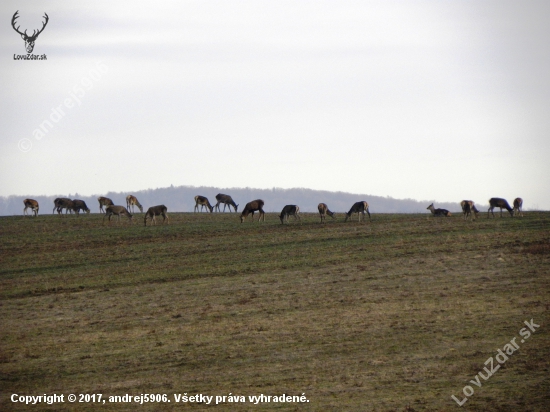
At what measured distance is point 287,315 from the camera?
82.6 feet

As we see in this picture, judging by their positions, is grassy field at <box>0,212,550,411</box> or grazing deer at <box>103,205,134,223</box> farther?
grazing deer at <box>103,205,134,223</box>

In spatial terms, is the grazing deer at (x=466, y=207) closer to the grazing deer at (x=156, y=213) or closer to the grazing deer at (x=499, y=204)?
the grazing deer at (x=499, y=204)

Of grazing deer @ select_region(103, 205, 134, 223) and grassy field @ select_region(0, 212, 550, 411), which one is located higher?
grazing deer @ select_region(103, 205, 134, 223)

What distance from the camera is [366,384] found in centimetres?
1831

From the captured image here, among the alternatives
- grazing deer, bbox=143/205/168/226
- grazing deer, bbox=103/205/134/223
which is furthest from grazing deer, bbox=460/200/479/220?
grazing deer, bbox=103/205/134/223

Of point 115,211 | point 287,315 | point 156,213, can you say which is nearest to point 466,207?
point 156,213

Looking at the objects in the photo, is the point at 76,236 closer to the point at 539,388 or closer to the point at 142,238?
the point at 142,238

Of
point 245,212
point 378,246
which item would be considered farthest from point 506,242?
point 245,212

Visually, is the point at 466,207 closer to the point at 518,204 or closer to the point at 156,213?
the point at 518,204

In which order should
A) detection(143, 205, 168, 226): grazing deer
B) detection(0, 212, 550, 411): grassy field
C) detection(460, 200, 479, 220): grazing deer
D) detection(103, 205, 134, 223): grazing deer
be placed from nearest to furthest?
detection(0, 212, 550, 411): grassy field
detection(460, 200, 479, 220): grazing deer
detection(143, 205, 168, 226): grazing deer
detection(103, 205, 134, 223): grazing deer

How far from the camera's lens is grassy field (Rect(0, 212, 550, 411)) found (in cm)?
1845

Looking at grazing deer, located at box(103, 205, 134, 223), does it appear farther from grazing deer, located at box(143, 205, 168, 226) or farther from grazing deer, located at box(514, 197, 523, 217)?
grazing deer, located at box(514, 197, 523, 217)

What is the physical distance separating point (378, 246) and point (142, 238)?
45.4ft

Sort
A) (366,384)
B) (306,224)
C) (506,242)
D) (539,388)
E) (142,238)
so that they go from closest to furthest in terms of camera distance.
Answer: (539,388) < (366,384) < (506,242) < (142,238) < (306,224)
